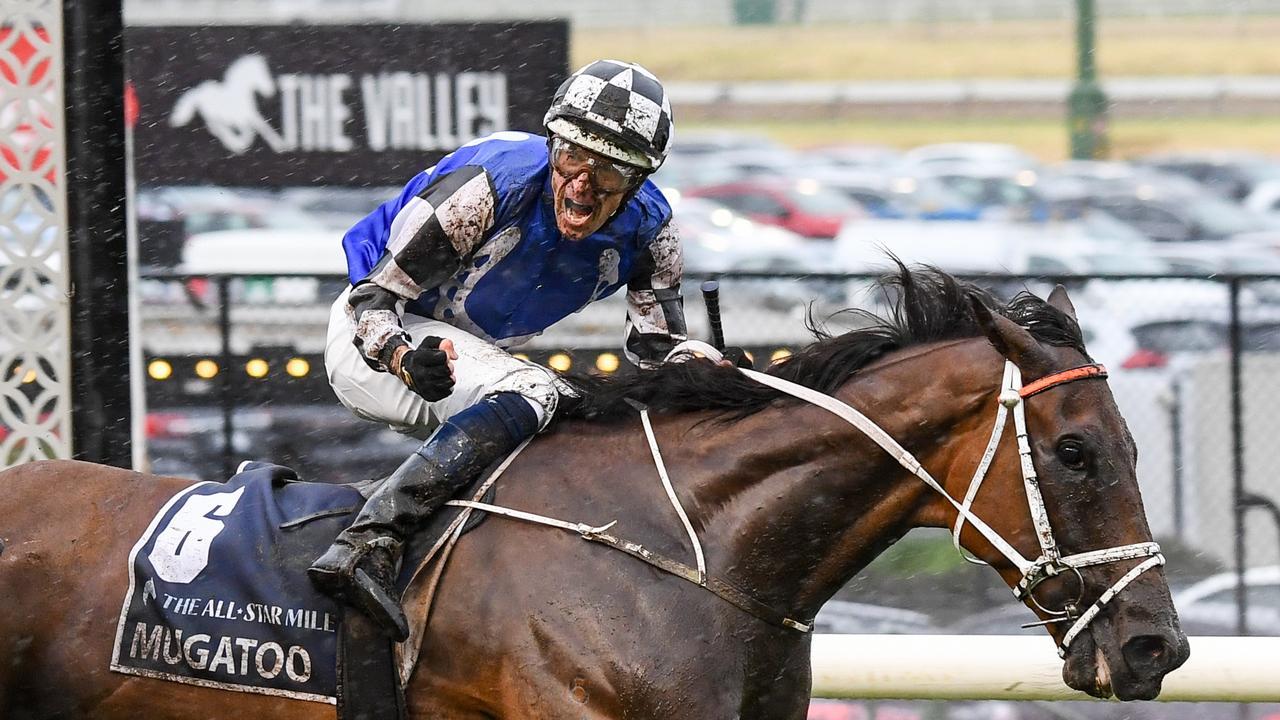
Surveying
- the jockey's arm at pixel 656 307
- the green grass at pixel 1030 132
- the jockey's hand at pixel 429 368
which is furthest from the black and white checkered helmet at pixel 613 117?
the green grass at pixel 1030 132

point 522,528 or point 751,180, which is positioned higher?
point 522,528

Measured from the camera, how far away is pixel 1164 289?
42.2 feet

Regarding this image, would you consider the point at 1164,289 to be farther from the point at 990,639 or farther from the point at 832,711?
the point at 990,639

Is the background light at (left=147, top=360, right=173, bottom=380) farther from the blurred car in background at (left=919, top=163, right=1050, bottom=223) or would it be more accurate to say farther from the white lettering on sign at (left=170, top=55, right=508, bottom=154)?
the blurred car in background at (left=919, top=163, right=1050, bottom=223)

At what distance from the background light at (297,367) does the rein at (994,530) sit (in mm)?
3870

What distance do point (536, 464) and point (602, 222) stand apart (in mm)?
614

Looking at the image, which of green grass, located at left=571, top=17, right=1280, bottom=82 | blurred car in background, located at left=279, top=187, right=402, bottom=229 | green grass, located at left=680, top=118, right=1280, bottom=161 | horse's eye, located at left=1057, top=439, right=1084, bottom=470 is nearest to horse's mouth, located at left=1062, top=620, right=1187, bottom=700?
horse's eye, located at left=1057, top=439, right=1084, bottom=470

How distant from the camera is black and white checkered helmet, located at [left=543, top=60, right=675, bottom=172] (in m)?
3.85

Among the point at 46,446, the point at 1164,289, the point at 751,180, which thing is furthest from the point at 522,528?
the point at 751,180

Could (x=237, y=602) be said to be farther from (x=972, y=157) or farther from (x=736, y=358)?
(x=972, y=157)

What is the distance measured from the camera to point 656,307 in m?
4.38

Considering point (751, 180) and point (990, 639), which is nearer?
point (990, 639)

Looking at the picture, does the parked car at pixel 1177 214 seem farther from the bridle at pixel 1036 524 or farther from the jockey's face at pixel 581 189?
the bridle at pixel 1036 524

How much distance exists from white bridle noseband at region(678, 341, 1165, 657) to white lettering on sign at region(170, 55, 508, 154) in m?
4.31
